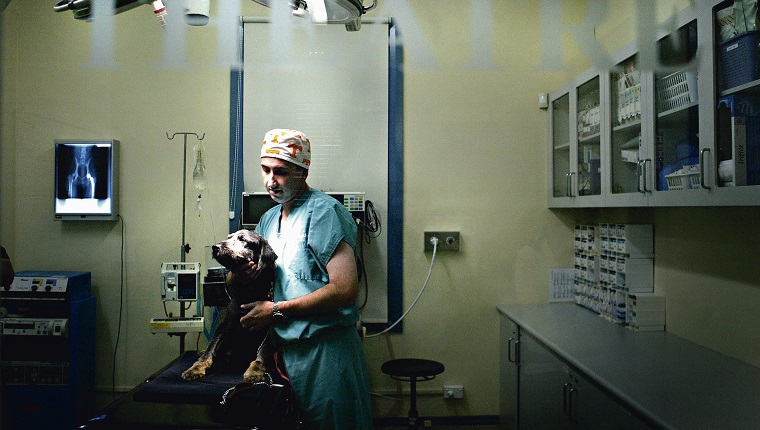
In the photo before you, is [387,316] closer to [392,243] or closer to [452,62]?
[392,243]

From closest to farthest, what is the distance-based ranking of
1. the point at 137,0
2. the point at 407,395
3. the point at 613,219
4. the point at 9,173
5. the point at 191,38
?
the point at 9,173, the point at 137,0, the point at 191,38, the point at 613,219, the point at 407,395

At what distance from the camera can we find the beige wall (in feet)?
5.94

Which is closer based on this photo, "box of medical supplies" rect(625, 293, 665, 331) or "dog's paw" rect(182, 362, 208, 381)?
"dog's paw" rect(182, 362, 208, 381)

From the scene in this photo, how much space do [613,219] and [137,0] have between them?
2.13 m

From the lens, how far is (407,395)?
2592mm

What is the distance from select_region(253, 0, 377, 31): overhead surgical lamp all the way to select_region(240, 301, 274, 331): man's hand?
89 cm

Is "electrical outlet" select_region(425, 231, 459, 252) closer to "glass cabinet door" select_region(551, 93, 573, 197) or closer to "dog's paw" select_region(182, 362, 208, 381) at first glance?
"glass cabinet door" select_region(551, 93, 573, 197)

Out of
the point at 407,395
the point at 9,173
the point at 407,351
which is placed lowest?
the point at 407,395

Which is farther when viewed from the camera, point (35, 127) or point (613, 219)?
point (613, 219)

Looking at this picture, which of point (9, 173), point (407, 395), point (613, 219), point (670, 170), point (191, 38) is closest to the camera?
point (9, 173)

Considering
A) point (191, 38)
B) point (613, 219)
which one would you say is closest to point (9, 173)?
point (191, 38)

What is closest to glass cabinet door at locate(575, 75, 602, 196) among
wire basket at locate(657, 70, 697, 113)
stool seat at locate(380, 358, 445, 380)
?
wire basket at locate(657, 70, 697, 113)

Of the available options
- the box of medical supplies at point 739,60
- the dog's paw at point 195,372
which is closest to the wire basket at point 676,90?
the box of medical supplies at point 739,60

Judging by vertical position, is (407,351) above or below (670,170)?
below
